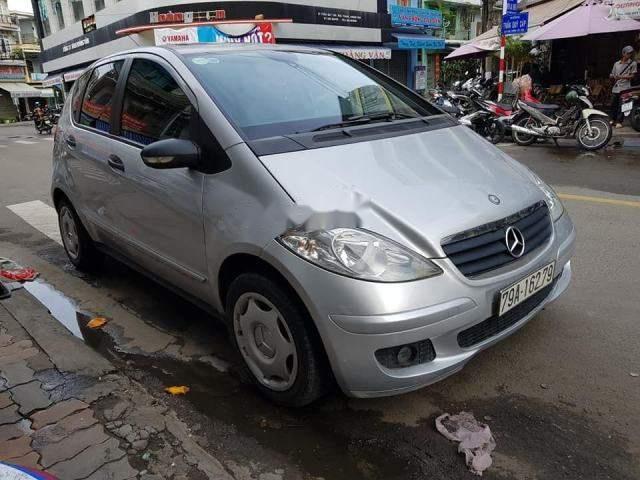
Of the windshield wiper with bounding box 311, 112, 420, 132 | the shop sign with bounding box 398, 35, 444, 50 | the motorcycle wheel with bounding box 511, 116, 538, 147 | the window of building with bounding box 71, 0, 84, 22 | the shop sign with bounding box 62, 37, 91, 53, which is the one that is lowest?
the motorcycle wheel with bounding box 511, 116, 538, 147

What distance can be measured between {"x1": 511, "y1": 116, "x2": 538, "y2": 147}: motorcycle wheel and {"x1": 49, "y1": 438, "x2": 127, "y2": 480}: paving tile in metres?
9.83

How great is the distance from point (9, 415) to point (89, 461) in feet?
2.00

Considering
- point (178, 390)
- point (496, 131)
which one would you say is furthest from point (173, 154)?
point (496, 131)

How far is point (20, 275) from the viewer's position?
183 inches

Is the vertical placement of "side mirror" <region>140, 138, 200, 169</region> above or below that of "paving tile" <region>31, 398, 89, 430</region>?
above

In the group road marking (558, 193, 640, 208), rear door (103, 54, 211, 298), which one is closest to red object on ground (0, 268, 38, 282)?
rear door (103, 54, 211, 298)

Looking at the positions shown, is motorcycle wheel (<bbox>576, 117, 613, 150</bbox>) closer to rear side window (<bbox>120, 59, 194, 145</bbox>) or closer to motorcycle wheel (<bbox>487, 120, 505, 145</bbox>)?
motorcycle wheel (<bbox>487, 120, 505, 145</bbox>)

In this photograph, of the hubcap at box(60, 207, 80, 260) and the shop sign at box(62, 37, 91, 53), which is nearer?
the hubcap at box(60, 207, 80, 260)

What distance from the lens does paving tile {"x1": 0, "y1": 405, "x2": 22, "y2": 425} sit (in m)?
2.54

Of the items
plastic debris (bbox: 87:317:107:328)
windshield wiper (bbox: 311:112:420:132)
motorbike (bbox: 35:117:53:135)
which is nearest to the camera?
windshield wiper (bbox: 311:112:420:132)

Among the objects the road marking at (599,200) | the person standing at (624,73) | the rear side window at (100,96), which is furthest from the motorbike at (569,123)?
the rear side window at (100,96)

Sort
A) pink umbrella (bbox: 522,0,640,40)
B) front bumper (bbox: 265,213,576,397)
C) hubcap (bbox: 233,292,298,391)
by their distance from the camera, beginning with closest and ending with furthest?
front bumper (bbox: 265,213,576,397), hubcap (bbox: 233,292,298,391), pink umbrella (bbox: 522,0,640,40)

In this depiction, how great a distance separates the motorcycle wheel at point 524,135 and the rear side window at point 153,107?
8652 mm

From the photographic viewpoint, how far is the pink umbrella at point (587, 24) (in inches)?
448
